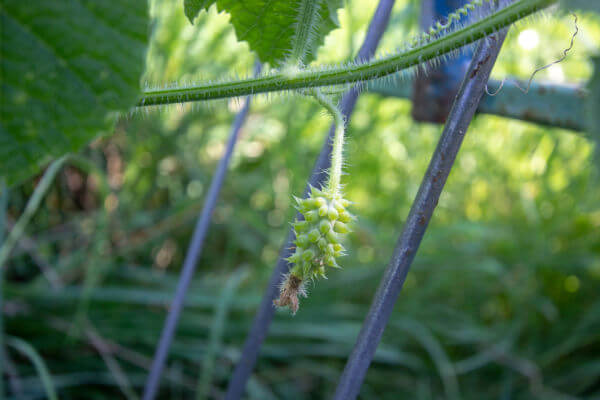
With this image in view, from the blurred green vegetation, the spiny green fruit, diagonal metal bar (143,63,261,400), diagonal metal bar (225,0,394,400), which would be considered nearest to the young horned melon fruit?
the spiny green fruit

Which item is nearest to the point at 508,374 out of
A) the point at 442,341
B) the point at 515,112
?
the point at 442,341

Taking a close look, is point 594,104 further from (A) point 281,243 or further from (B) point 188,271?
(A) point 281,243

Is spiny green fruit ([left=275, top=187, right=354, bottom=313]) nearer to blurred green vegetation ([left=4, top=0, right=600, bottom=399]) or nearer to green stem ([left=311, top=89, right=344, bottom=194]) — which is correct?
green stem ([left=311, top=89, right=344, bottom=194])

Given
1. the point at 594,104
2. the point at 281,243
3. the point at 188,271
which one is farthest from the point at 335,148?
the point at 281,243

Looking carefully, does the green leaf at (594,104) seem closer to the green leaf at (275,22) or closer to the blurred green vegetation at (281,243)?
the green leaf at (275,22)

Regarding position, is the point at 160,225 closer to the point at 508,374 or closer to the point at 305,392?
the point at 305,392
